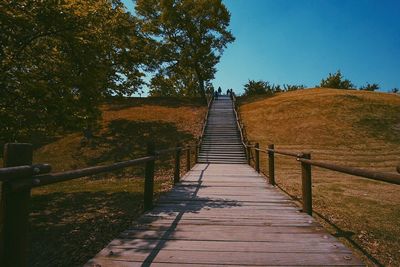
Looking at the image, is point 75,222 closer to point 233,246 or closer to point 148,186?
point 148,186

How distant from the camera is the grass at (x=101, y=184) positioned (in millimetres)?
7400

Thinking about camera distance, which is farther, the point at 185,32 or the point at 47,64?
the point at 185,32

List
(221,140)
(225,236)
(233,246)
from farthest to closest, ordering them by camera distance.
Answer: (221,140)
(225,236)
(233,246)

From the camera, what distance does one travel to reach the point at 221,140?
25578mm

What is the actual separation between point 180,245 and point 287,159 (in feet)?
58.4

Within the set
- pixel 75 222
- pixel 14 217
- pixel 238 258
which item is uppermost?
pixel 14 217

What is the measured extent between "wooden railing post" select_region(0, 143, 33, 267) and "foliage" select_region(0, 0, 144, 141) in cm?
755

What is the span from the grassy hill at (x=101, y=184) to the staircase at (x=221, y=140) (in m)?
1.22

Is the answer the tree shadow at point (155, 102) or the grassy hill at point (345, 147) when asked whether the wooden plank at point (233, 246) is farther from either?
the tree shadow at point (155, 102)

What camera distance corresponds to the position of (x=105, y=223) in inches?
344

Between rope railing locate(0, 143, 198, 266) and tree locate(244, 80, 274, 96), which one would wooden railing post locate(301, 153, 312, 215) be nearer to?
rope railing locate(0, 143, 198, 266)

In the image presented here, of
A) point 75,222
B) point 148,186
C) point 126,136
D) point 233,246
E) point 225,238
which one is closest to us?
point 233,246

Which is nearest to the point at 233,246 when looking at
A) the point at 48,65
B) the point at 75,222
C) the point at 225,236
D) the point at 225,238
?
the point at 225,238

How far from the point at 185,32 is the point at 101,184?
1334 inches
